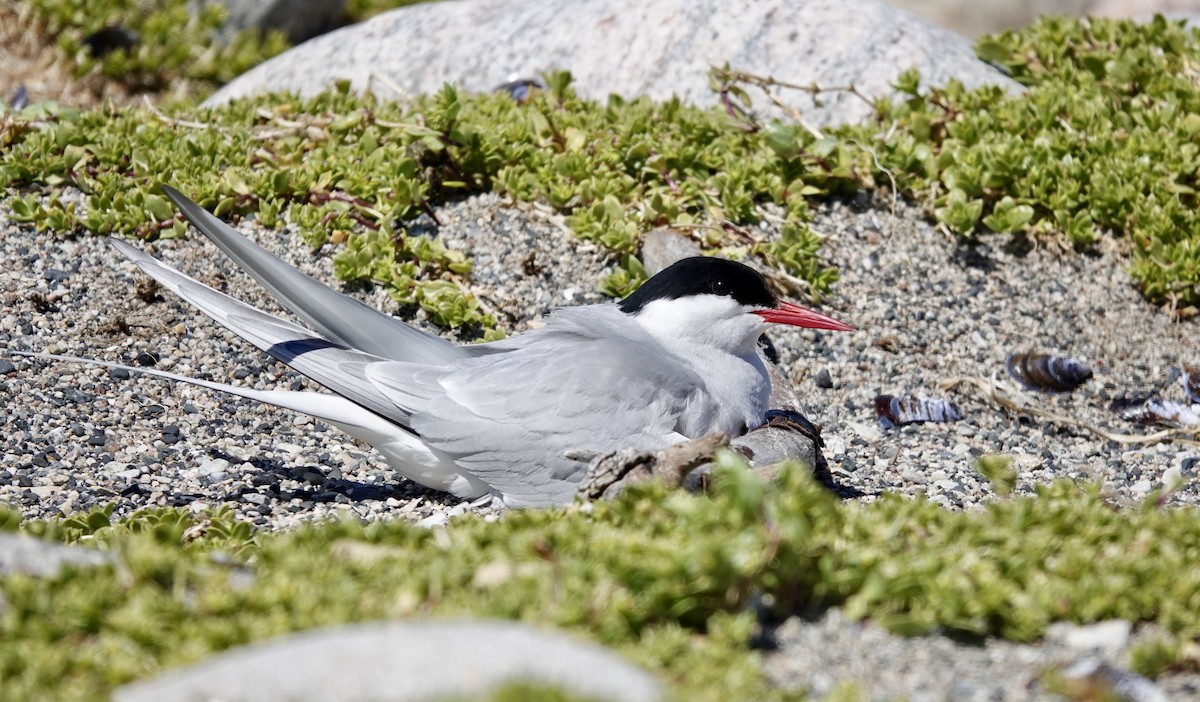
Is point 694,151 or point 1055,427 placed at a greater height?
point 694,151

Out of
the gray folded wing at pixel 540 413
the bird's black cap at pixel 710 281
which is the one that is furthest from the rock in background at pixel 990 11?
the gray folded wing at pixel 540 413

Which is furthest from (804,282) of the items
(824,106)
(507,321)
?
(824,106)

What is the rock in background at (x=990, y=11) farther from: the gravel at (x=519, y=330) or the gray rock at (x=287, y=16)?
the gravel at (x=519, y=330)

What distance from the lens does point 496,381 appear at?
3.52m

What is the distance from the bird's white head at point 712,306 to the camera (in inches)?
147

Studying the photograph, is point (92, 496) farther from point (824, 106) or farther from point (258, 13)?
point (258, 13)

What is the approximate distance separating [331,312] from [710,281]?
1089mm

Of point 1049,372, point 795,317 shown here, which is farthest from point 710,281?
point 1049,372

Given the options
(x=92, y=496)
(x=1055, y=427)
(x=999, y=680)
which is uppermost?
(x=999, y=680)

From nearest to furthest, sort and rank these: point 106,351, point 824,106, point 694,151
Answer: point 106,351, point 694,151, point 824,106

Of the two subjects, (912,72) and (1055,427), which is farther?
(912,72)

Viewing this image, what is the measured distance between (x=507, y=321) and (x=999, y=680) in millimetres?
2765

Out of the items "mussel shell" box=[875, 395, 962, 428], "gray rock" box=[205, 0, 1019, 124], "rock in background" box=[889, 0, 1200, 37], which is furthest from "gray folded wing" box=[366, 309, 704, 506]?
"rock in background" box=[889, 0, 1200, 37]

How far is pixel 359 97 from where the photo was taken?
20.9 feet
